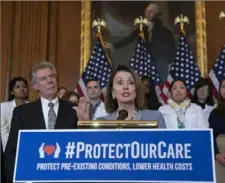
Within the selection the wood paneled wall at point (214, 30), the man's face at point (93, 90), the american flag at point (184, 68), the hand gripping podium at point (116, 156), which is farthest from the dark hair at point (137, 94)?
the wood paneled wall at point (214, 30)

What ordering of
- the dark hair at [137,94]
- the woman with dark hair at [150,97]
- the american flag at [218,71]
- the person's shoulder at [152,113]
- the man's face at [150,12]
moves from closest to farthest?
the person's shoulder at [152,113] → the dark hair at [137,94] → the woman with dark hair at [150,97] → the american flag at [218,71] → the man's face at [150,12]

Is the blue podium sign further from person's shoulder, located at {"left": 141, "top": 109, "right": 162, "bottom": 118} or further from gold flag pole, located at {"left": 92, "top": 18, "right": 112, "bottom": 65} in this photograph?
gold flag pole, located at {"left": 92, "top": 18, "right": 112, "bottom": 65}

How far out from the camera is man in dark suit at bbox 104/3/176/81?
→ 777 centimetres

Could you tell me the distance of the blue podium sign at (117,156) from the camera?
→ 1.44 m

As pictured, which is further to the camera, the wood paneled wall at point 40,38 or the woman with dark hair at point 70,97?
the wood paneled wall at point 40,38

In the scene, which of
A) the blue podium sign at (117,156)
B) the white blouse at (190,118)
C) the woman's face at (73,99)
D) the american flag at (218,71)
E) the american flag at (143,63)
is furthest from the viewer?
the american flag at (143,63)

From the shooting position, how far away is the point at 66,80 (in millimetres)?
7758

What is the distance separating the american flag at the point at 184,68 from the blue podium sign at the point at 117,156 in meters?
5.41

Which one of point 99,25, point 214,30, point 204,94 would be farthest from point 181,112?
point 214,30

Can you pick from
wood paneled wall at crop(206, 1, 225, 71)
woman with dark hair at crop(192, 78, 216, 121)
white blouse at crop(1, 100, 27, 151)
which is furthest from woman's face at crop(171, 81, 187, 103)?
wood paneled wall at crop(206, 1, 225, 71)

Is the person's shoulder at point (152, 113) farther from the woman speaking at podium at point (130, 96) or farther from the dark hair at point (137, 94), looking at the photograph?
the dark hair at point (137, 94)

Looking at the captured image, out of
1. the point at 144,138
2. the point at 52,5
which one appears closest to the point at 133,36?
the point at 52,5

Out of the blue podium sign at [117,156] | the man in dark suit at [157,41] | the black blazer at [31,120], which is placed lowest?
the blue podium sign at [117,156]

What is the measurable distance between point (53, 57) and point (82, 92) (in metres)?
1.29
